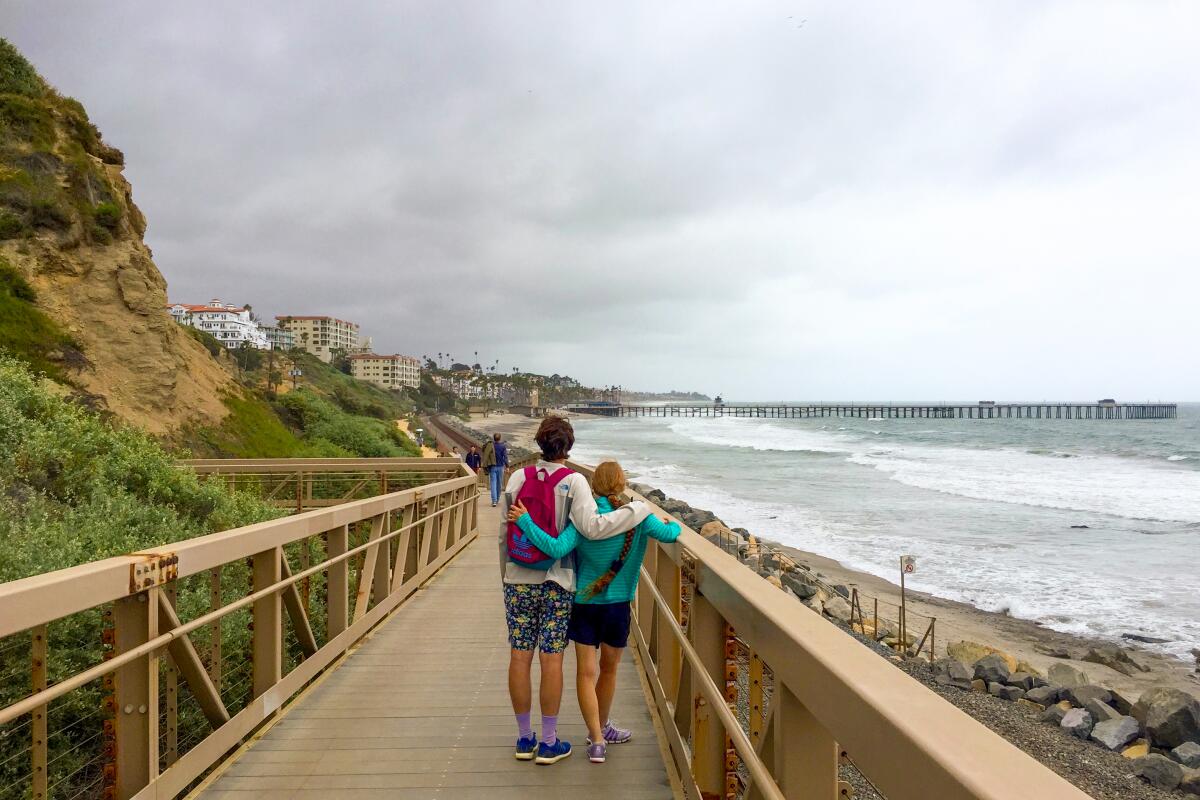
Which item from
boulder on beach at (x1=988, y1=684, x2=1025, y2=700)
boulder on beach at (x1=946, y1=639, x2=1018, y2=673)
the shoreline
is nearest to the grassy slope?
the shoreline

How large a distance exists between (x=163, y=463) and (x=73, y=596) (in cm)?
620

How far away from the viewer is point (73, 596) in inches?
92.6

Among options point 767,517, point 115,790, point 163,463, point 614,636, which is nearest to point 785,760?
point 614,636

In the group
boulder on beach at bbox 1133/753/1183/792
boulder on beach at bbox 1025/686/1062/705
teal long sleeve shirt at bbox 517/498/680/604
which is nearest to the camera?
teal long sleeve shirt at bbox 517/498/680/604

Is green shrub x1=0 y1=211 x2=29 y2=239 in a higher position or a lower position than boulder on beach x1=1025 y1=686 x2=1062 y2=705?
higher

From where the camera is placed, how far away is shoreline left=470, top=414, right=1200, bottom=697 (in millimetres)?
11039

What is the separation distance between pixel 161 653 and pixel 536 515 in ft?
4.85

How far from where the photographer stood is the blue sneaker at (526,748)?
3.55 meters

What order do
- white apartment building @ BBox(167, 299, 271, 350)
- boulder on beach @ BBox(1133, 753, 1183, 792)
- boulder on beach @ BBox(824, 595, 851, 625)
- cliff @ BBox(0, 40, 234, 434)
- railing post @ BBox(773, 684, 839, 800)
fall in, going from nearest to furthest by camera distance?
railing post @ BBox(773, 684, 839, 800) → boulder on beach @ BBox(1133, 753, 1183, 792) → boulder on beach @ BBox(824, 595, 851, 625) → cliff @ BBox(0, 40, 234, 434) → white apartment building @ BBox(167, 299, 271, 350)

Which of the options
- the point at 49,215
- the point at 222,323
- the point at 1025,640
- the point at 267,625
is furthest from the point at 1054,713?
the point at 222,323

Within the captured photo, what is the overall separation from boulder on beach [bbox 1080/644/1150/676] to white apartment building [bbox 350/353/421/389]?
452 feet

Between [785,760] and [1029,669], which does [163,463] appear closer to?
[785,760]

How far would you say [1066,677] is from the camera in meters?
9.61

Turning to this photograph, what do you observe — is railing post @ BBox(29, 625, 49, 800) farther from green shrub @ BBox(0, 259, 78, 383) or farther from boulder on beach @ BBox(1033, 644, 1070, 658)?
boulder on beach @ BBox(1033, 644, 1070, 658)
